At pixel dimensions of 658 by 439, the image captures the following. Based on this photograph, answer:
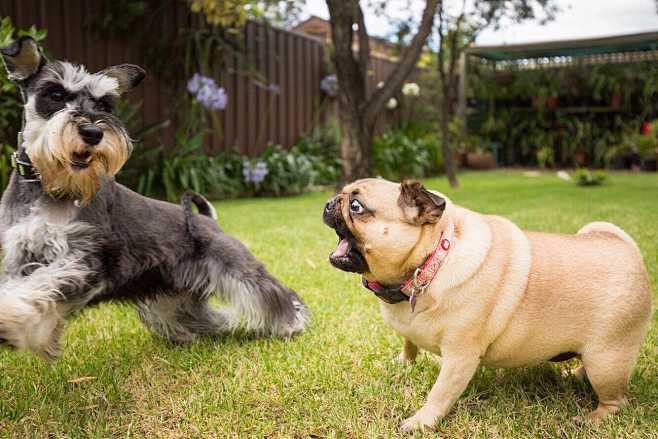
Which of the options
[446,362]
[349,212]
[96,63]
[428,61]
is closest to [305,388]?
[446,362]

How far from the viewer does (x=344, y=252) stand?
2.54 m

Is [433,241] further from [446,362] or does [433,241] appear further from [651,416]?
[651,416]

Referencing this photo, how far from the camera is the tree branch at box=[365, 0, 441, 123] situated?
8500mm

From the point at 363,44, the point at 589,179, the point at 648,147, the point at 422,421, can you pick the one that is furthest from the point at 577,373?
the point at 648,147

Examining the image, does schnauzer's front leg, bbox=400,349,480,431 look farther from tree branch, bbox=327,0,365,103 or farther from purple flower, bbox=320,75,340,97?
purple flower, bbox=320,75,340,97

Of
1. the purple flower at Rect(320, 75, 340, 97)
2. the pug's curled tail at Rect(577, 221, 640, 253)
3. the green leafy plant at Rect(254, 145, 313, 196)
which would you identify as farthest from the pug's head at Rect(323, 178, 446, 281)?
the purple flower at Rect(320, 75, 340, 97)

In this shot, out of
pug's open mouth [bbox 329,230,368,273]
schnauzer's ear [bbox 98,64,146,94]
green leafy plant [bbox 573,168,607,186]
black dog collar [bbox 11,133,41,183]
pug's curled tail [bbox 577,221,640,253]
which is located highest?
schnauzer's ear [bbox 98,64,146,94]

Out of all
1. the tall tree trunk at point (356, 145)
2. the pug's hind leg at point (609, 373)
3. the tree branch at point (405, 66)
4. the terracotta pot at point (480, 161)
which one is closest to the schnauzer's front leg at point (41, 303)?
the pug's hind leg at point (609, 373)

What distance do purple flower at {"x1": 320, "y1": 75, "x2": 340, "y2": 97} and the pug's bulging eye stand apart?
36.3 ft

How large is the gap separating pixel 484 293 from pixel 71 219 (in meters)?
1.81

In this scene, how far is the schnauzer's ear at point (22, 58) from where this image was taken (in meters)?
2.76

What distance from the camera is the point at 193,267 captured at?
3.38m

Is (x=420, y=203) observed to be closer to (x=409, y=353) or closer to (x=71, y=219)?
(x=409, y=353)

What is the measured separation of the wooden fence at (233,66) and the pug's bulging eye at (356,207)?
7202 millimetres
